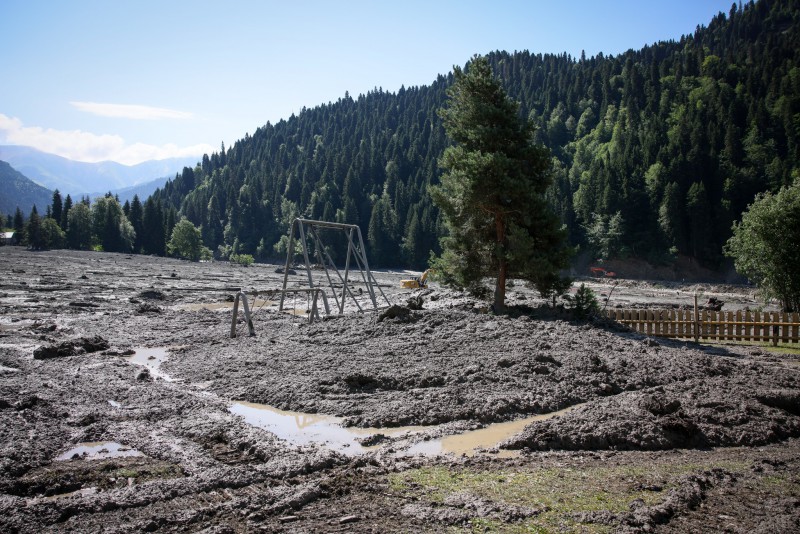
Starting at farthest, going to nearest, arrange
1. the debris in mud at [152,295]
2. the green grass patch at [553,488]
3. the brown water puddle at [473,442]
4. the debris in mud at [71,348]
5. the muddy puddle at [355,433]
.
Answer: the debris in mud at [152,295], the debris in mud at [71,348], the muddy puddle at [355,433], the brown water puddle at [473,442], the green grass patch at [553,488]

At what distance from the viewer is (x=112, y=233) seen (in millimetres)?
118500

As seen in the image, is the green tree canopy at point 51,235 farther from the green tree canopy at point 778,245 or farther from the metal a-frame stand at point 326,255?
the green tree canopy at point 778,245

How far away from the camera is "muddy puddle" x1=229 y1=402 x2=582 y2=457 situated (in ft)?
29.3

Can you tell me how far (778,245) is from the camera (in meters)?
24.8

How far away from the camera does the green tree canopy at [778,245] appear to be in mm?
24609

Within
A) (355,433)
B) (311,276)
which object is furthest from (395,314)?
(311,276)

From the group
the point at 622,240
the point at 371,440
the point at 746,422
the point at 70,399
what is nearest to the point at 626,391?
the point at 746,422

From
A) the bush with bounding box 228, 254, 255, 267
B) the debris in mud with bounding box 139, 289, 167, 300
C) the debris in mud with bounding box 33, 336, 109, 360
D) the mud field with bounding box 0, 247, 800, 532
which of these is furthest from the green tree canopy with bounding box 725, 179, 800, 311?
the bush with bounding box 228, 254, 255, 267

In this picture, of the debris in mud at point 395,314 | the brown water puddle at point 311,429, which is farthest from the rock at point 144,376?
the debris in mud at point 395,314

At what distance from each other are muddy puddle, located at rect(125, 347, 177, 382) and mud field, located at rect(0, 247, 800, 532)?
14 centimetres

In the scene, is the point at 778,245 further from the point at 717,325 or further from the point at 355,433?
the point at 355,433

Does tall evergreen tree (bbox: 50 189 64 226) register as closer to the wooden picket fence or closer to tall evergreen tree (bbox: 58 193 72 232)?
tall evergreen tree (bbox: 58 193 72 232)

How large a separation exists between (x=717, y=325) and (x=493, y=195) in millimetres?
9699

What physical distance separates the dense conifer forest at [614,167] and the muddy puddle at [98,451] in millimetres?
40985
